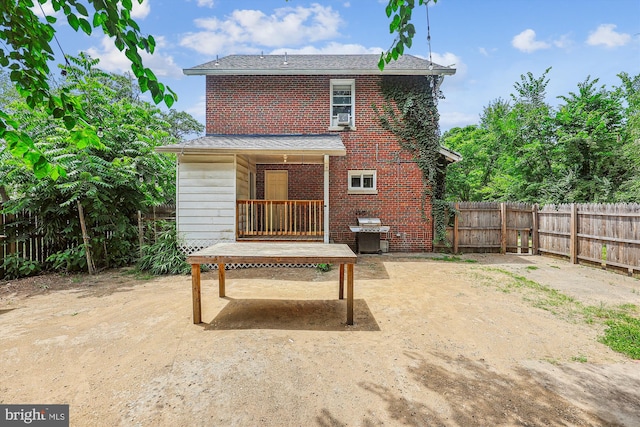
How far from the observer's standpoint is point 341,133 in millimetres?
10938

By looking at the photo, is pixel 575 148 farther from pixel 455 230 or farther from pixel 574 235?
pixel 455 230

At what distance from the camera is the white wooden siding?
8.42 m

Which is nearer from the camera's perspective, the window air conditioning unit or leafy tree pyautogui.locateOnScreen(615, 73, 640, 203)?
the window air conditioning unit

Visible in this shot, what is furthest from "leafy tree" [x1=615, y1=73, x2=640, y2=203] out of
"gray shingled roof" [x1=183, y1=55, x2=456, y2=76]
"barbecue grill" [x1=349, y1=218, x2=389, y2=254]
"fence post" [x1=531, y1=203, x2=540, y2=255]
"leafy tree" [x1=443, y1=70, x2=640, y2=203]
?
"barbecue grill" [x1=349, y1=218, x2=389, y2=254]

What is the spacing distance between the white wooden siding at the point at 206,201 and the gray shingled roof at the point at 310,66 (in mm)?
4079

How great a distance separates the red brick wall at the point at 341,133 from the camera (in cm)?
1089

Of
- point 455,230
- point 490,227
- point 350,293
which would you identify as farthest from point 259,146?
point 490,227

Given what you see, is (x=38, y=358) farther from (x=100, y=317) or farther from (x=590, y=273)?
(x=590, y=273)

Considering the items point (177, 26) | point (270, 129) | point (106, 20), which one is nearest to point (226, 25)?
point (177, 26)

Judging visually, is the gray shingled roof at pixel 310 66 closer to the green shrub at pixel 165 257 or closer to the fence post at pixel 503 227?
the fence post at pixel 503 227

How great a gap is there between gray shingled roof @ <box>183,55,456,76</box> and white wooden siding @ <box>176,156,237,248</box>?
4.08m

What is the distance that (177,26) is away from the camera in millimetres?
6324

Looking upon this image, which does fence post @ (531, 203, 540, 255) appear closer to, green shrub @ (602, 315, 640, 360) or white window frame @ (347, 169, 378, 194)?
white window frame @ (347, 169, 378, 194)

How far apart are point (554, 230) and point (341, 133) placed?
313 inches
